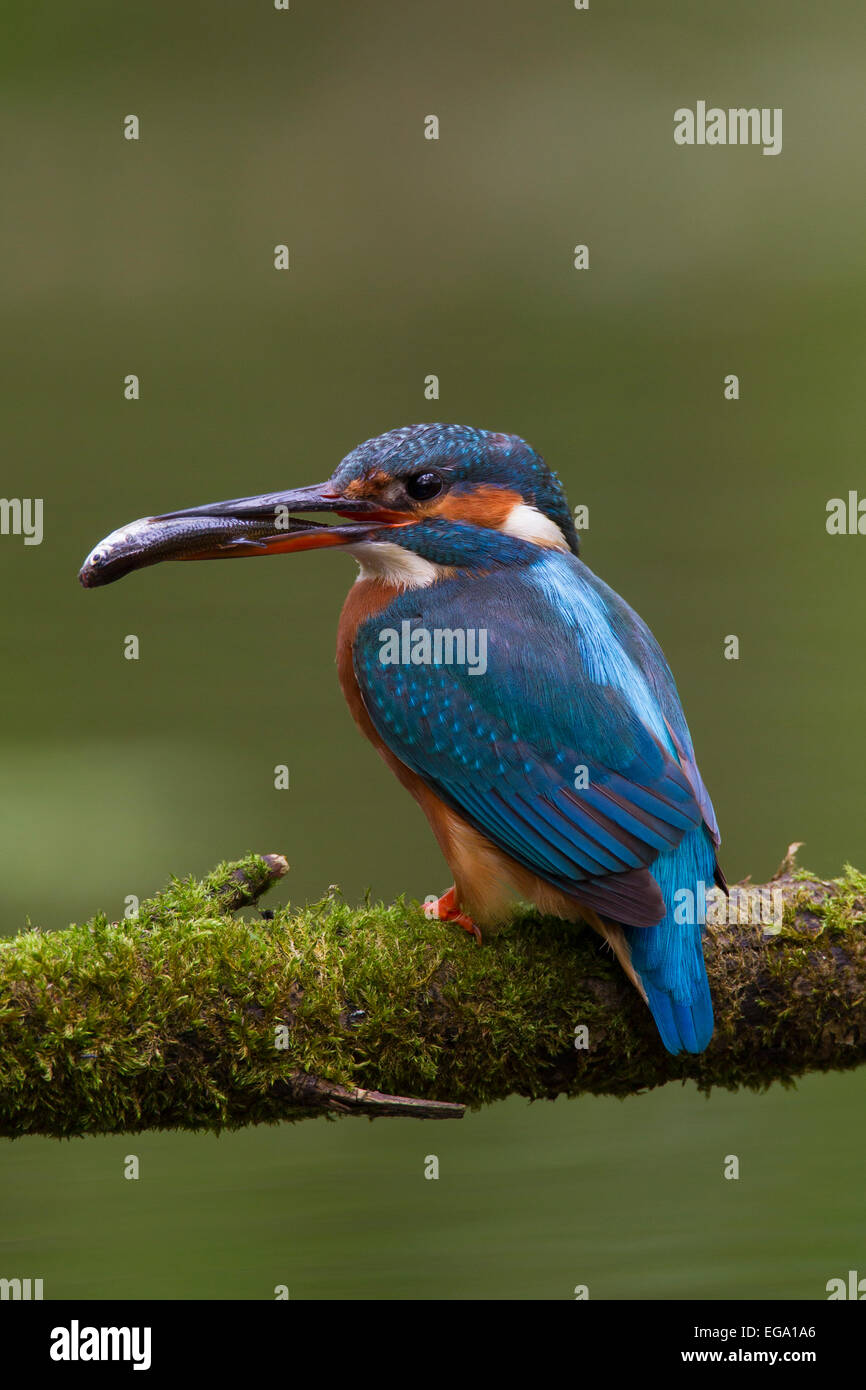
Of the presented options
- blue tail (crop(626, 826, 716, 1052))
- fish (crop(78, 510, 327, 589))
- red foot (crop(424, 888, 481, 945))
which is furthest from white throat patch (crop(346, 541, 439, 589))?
blue tail (crop(626, 826, 716, 1052))

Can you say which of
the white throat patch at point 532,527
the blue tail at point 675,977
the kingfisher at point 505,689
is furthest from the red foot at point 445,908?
the white throat patch at point 532,527

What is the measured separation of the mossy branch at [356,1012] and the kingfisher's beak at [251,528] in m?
0.53

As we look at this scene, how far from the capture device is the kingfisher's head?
2.34m

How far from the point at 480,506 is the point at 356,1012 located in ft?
3.05

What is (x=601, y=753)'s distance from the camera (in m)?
2.21

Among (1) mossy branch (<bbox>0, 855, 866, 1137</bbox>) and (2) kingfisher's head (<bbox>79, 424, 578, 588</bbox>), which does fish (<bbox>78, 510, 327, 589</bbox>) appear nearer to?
(2) kingfisher's head (<bbox>79, 424, 578, 588</bbox>)

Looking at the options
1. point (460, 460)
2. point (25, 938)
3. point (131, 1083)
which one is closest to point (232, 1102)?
point (131, 1083)

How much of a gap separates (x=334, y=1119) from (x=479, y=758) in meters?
0.61

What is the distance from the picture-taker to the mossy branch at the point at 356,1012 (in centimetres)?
187

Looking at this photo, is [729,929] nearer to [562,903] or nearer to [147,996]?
[562,903]

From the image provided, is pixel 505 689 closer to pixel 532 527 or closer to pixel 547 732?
pixel 547 732

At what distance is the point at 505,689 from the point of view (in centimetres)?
225

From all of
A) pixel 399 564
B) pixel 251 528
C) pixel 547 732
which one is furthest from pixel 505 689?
pixel 251 528

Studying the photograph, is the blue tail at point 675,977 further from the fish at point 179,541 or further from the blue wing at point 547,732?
the fish at point 179,541
